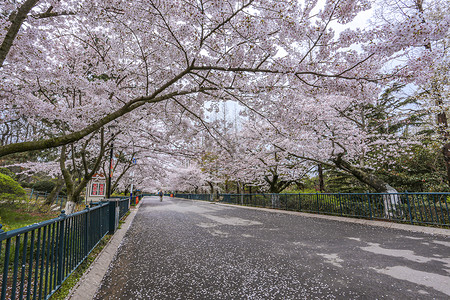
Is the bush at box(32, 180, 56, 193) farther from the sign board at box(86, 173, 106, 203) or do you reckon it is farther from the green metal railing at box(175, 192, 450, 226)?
the green metal railing at box(175, 192, 450, 226)

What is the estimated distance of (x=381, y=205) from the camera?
960 cm

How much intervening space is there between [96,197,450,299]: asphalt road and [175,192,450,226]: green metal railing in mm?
1880

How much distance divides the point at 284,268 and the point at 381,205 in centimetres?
813

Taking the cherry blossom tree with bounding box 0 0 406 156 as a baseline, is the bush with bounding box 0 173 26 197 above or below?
below

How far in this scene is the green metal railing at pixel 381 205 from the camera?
310 inches

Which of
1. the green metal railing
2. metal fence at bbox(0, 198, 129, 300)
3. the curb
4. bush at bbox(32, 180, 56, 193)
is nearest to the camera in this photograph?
metal fence at bbox(0, 198, 129, 300)

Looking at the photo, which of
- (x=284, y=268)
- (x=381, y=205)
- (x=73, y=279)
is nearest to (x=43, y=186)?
(x=73, y=279)

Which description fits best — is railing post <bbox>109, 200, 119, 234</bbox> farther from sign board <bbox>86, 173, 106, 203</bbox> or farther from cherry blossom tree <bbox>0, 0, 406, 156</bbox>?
sign board <bbox>86, 173, 106, 203</bbox>

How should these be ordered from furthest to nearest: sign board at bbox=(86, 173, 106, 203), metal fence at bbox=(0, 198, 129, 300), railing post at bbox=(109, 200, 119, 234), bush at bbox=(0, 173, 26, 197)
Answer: sign board at bbox=(86, 173, 106, 203) → bush at bbox=(0, 173, 26, 197) → railing post at bbox=(109, 200, 119, 234) → metal fence at bbox=(0, 198, 129, 300)

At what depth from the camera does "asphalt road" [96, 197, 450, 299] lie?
10.6 feet

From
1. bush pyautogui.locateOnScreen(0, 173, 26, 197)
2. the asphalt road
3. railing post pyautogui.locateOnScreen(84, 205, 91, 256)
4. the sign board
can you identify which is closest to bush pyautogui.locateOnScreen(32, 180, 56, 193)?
the sign board

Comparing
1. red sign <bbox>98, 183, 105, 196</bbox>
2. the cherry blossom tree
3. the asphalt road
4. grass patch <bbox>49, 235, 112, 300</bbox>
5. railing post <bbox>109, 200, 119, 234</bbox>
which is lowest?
the asphalt road

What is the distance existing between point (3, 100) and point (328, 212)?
15295 mm

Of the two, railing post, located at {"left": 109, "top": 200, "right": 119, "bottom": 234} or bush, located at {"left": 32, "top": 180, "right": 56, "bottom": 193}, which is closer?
railing post, located at {"left": 109, "top": 200, "right": 119, "bottom": 234}
